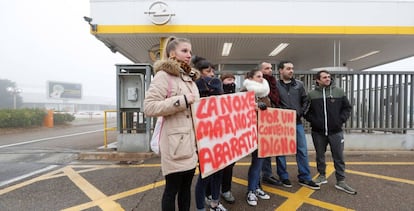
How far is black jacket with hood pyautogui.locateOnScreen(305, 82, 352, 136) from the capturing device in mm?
3531

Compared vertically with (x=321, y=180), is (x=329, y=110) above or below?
above

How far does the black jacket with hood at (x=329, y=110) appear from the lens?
11.6 feet

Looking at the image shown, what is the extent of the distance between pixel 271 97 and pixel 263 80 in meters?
0.41

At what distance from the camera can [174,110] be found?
188cm

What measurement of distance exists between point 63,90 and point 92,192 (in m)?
59.4

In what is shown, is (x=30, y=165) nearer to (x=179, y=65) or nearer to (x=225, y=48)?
(x=179, y=65)

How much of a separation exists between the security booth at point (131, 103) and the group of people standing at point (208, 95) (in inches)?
122

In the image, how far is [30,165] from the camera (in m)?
5.43

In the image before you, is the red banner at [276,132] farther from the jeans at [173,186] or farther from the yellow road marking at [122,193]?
the jeans at [173,186]

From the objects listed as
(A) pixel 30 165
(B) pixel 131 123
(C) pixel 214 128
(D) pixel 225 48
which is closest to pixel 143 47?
(D) pixel 225 48

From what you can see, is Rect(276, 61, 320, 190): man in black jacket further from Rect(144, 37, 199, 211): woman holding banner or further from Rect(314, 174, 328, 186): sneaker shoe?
Rect(144, 37, 199, 211): woman holding banner

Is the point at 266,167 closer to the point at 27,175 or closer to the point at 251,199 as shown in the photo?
the point at 251,199

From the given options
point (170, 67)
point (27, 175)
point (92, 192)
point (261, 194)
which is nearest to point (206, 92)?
point (170, 67)

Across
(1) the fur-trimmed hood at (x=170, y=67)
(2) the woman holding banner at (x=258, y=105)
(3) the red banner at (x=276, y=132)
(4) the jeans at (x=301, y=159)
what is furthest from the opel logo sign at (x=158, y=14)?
(1) the fur-trimmed hood at (x=170, y=67)
